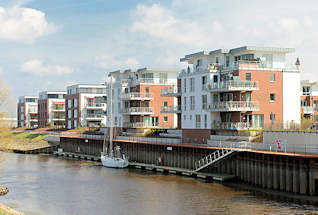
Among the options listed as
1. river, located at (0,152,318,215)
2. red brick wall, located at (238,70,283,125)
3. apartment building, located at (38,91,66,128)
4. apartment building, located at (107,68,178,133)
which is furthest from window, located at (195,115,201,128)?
apartment building, located at (38,91,66,128)

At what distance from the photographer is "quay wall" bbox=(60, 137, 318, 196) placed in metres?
42.4

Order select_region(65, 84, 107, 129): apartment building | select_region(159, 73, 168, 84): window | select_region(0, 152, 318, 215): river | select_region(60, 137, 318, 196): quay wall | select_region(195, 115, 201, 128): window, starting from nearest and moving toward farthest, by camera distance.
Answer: select_region(0, 152, 318, 215): river → select_region(60, 137, 318, 196): quay wall → select_region(195, 115, 201, 128): window → select_region(159, 73, 168, 84): window → select_region(65, 84, 107, 129): apartment building

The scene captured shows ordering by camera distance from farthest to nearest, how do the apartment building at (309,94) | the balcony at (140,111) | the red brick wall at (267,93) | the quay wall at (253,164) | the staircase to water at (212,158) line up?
the apartment building at (309,94) → the balcony at (140,111) → the red brick wall at (267,93) → the staircase to water at (212,158) → the quay wall at (253,164)

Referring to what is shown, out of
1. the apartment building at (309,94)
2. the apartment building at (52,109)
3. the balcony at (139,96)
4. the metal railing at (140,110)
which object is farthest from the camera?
the apartment building at (52,109)

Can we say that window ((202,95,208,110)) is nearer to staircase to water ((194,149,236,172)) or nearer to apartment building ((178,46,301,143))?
apartment building ((178,46,301,143))

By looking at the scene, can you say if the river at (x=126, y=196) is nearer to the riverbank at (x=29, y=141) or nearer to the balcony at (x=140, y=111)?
the balcony at (x=140, y=111)

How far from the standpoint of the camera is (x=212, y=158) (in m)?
57.8

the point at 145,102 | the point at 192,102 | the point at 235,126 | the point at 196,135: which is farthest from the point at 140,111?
the point at 235,126

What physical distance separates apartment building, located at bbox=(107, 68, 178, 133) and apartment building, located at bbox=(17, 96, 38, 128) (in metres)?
84.8

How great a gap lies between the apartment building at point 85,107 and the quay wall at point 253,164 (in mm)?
45421

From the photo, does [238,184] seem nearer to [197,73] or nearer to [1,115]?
[197,73]

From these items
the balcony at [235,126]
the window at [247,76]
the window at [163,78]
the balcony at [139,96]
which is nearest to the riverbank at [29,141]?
the balcony at [139,96]

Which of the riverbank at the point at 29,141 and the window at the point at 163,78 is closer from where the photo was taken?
the window at the point at 163,78

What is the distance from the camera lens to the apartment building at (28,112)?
555 ft
